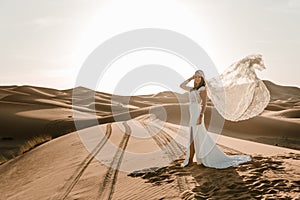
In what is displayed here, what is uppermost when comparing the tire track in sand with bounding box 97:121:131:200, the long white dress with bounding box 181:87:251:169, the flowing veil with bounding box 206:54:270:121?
the flowing veil with bounding box 206:54:270:121

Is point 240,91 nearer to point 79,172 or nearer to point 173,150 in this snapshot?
point 173,150

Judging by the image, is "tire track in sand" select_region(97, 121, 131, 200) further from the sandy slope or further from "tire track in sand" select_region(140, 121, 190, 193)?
"tire track in sand" select_region(140, 121, 190, 193)

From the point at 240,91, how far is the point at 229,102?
35 centimetres

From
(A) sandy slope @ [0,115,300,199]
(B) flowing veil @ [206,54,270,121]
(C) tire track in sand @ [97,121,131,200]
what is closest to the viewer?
(A) sandy slope @ [0,115,300,199]

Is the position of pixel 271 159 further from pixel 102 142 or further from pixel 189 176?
pixel 102 142

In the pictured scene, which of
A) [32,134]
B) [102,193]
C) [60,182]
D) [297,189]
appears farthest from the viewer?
[32,134]

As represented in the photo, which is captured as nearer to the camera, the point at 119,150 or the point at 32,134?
the point at 119,150

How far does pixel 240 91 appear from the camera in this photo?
9.29 metres

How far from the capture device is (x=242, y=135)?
28266 millimetres

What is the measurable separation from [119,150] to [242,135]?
1624cm

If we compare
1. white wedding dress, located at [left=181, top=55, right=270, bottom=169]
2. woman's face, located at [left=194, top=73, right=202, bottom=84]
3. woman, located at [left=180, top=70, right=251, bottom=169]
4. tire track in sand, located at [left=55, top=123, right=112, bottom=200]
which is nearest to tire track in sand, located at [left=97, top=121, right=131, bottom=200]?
tire track in sand, located at [left=55, top=123, right=112, bottom=200]

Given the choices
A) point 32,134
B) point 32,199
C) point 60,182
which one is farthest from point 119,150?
point 32,134

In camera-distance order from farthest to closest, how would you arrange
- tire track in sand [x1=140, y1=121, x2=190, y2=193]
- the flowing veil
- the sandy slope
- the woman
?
1. the flowing veil
2. the woman
3. tire track in sand [x1=140, y1=121, x2=190, y2=193]
4. the sandy slope

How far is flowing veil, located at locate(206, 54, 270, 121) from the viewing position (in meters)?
9.00
